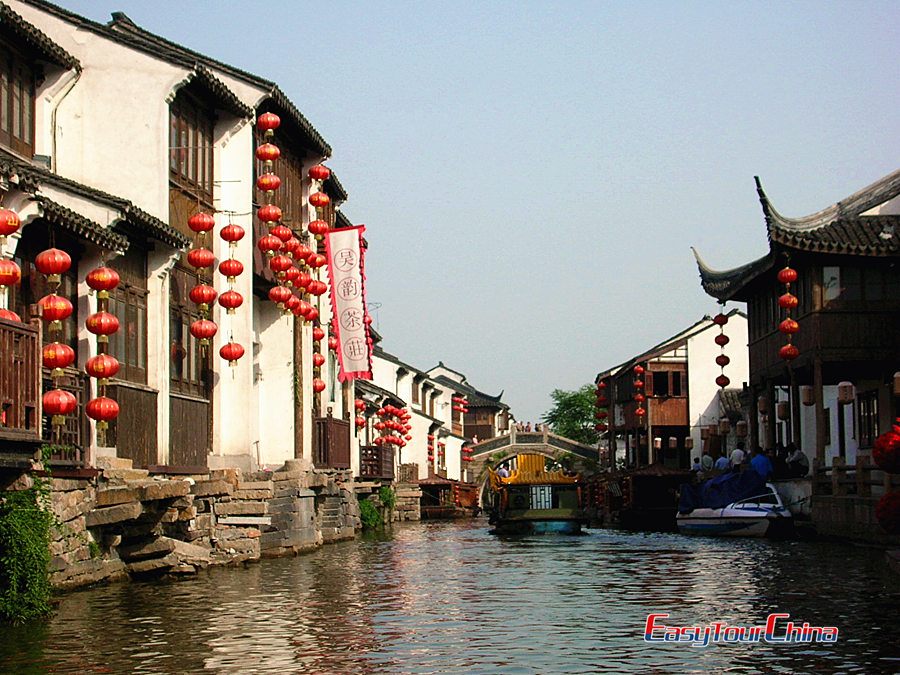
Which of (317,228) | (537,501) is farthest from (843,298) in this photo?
(317,228)

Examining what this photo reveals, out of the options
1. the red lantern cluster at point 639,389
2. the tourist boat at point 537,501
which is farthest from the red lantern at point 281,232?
the red lantern cluster at point 639,389

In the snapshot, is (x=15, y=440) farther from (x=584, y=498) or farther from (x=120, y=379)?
(x=584, y=498)

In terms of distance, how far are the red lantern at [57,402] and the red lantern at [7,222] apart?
2.27 metres

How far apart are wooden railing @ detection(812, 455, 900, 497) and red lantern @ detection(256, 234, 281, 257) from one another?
41.5 feet

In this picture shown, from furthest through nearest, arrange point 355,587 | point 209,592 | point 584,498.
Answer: point 584,498
point 355,587
point 209,592

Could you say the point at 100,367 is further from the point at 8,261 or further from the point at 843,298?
the point at 843,298

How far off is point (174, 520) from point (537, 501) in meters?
21.5

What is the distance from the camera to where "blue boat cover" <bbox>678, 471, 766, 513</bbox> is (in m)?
35.8

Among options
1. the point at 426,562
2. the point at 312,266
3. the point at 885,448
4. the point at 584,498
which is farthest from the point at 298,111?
the point at 584,498

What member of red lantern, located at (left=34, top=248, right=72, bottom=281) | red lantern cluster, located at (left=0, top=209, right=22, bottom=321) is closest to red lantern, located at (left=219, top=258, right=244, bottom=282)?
red lantern, located at (left=34, top=248, right=72, bottom=281)

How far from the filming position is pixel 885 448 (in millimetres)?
18797

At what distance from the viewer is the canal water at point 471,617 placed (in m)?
12.0

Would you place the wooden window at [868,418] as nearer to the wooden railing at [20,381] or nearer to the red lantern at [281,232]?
the red lantern at [281,232]

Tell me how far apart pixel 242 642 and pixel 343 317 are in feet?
72.9
